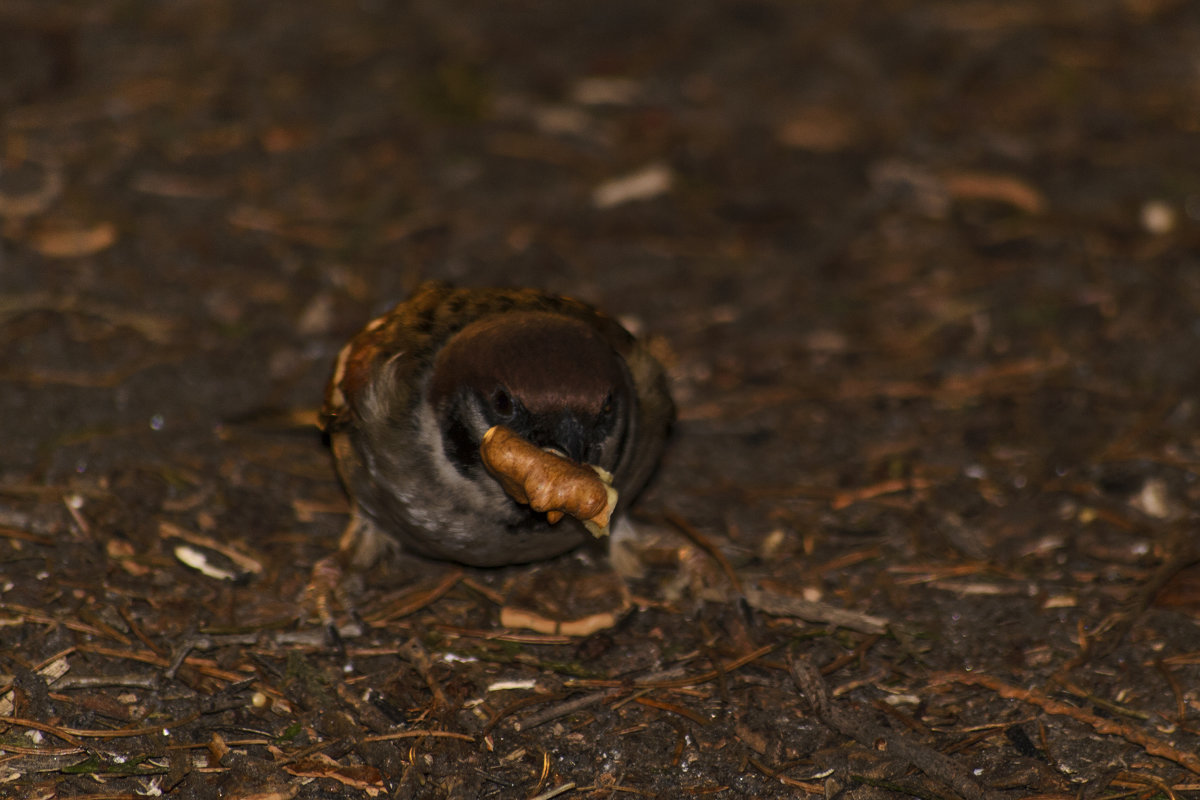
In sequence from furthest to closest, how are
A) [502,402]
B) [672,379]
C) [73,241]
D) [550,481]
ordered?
1. [73,241]
2. [672,379]
3. [502,402]
4. [550,481]

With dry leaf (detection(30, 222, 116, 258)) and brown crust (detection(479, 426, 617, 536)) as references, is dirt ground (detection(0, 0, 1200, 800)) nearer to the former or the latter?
dry leaf (detection(30, 222, 116, 258))

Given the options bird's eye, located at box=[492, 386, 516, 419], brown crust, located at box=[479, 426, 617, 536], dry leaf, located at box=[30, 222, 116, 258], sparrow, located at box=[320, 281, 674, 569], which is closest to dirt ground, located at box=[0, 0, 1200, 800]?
dry leaf, located at box=[30, 222, 116, 258]

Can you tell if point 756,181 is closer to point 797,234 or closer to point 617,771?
point 797,234

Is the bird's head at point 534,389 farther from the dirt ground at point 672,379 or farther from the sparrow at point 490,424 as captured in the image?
the dirt ground at point 672,379

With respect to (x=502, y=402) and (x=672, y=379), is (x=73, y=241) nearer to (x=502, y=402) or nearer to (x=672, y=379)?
(x=672, y=379)

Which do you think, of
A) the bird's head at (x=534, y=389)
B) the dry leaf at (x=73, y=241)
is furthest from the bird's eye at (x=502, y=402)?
the dry leaf at (x=73, y=241)

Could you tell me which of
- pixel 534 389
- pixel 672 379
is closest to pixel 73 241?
pixel 672 379

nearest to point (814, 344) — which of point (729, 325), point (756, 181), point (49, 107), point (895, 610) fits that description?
point (729, 325)
